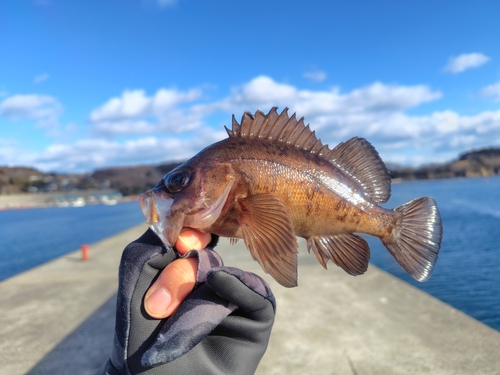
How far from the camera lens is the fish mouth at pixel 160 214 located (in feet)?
6.75

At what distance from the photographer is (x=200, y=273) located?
7.32 feet

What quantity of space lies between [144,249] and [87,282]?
773 cm

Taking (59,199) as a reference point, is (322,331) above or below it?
above

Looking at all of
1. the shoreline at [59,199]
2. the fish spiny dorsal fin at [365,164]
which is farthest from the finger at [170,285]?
the shoreline at [59,199]

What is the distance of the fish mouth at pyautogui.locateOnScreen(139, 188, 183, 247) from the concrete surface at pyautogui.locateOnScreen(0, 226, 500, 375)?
3.40 metres

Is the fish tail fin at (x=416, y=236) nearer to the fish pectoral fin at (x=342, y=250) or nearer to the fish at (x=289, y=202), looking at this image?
the fish at (x=289, y=202)

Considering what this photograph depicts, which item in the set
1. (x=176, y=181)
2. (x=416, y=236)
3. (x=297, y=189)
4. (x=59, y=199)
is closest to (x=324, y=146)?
(x=297, y=189)

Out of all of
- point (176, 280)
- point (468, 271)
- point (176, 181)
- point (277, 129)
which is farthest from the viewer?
point (468, 271)

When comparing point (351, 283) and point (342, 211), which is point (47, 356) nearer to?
point (342, 211)

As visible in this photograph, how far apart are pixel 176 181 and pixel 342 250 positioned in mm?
1154

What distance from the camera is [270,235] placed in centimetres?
196

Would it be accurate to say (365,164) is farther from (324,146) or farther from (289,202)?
(289,202)

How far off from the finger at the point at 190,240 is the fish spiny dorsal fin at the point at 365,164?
3.46 ft

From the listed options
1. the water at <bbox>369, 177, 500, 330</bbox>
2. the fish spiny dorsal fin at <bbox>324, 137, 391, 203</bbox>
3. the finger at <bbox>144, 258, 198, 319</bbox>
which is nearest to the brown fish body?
the fish spiny dorsal fin at <bbox>324, 137, 391, 203</bbox>
